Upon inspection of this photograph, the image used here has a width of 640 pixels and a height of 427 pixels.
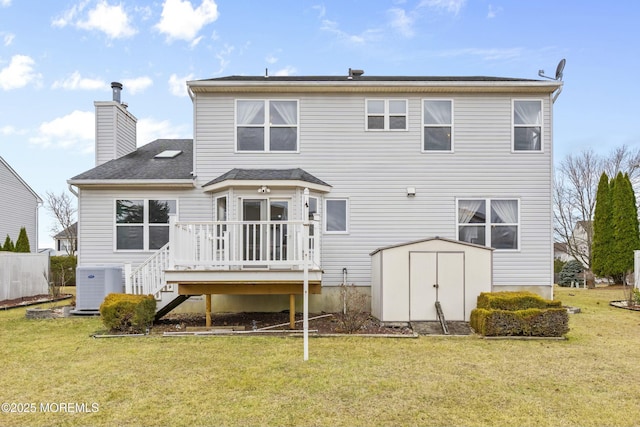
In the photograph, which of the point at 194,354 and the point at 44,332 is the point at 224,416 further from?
the point at 44,332

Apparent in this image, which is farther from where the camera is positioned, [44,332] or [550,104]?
[550,104]

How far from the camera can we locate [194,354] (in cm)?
705

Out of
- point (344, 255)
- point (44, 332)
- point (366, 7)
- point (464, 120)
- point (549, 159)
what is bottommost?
point (44, 332)

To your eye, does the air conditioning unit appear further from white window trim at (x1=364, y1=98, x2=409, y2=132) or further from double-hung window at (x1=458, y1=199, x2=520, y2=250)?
double-hung window at (x1=458, y1=199, x2=520, y2=250)

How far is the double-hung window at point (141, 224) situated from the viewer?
1202cm

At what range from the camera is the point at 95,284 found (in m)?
11.0

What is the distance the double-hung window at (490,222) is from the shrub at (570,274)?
13736 mm

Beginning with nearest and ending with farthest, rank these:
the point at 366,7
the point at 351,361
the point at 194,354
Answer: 1. the point at 351,361
2. the point at 194,354
3. the point at 366,7

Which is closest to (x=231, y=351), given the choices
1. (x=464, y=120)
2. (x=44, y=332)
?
(x=44, y=332)

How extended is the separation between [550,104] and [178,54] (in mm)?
11047

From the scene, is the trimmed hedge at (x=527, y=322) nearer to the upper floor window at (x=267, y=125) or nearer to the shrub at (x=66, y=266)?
the upper floor window at (x=267, y=125)

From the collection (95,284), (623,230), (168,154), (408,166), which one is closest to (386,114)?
(408,166)

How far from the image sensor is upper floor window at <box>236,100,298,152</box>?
12023 millimetres

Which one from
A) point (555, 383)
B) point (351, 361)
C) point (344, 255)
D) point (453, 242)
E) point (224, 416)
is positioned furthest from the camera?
point (344, 255)
